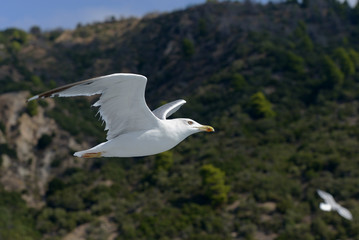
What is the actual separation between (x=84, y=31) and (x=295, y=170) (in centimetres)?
4644

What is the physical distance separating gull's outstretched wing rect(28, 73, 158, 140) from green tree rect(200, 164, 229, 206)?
21658 mm

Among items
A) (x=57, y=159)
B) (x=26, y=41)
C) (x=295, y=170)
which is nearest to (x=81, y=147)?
(x=57, y=159)

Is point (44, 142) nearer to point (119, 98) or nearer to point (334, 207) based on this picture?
point (334, 207)

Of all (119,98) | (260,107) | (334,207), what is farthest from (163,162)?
(119,98)

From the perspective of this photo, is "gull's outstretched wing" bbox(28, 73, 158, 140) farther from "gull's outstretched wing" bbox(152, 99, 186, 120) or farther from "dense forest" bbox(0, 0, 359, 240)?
"dense forest" bbox(0, 0, 359, 240)

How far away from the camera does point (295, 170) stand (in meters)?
33.3

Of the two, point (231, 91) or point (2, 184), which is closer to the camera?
point (2, 184)

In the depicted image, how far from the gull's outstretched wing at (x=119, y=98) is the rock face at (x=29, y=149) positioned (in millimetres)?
27561

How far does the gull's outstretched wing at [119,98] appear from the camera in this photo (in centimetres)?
862

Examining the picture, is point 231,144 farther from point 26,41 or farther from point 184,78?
point 26,41

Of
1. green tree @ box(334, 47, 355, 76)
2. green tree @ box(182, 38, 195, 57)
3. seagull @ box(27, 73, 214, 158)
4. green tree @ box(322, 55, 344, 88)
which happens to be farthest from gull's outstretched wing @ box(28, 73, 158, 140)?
green tree @ box(182, 38, 195, 57)

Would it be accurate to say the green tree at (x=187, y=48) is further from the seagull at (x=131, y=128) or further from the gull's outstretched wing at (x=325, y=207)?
the seagull at (x=131, y=128)

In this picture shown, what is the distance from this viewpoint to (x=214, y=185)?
31781mm

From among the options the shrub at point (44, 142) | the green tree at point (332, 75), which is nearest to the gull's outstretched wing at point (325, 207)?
the green tree at point (332, 75)
